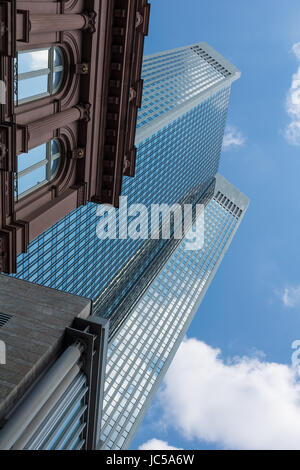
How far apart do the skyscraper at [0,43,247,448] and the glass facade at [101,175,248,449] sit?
0.35 m

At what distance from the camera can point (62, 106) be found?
22750 millimetres

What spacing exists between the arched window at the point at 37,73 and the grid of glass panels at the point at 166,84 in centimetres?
10654

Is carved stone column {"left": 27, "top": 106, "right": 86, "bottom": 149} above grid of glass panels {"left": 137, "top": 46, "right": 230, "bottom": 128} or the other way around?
the other way around

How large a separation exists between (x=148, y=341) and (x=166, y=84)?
98893 millimetres

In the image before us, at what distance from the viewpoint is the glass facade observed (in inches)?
5221

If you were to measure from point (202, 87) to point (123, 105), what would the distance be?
174 metres

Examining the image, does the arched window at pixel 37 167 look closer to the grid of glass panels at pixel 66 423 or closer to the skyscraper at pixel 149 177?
the grid of glass panels at pixel 66 423

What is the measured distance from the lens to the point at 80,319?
40156 mm

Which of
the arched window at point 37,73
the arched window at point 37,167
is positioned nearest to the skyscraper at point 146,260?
the arched window at point 37,167

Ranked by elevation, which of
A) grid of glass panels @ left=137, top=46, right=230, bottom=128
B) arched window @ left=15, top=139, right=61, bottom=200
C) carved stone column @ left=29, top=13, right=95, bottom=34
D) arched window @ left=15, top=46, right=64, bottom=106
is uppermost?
grid of glass panels @ left=137, top=46, right=230, bottom=128

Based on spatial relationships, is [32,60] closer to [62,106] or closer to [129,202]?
[62,106]

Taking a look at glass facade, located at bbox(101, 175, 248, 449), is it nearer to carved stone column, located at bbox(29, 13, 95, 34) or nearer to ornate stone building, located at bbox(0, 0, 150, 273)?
ornate stone building, located at bbox(0, 0, 150, 273)

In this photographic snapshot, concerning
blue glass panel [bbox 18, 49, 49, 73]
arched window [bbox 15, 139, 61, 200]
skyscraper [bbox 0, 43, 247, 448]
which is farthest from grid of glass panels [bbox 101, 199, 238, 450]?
blue glass panel [bbox 18, 49, 49, 73]

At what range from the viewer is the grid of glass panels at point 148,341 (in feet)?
434
